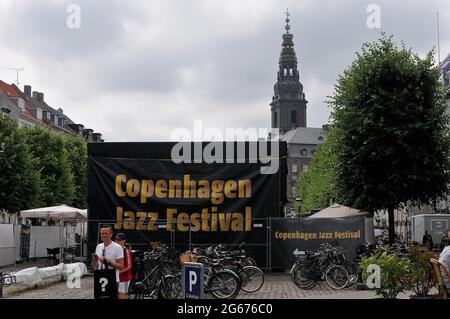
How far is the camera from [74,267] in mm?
22078

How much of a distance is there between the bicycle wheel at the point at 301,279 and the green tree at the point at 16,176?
91.8 feet

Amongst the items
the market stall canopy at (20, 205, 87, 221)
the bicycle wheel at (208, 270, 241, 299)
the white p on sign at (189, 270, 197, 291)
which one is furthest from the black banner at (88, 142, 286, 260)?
the white p on sign at (189, 270, 197, 291)

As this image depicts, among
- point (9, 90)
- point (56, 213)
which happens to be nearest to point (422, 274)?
point (56, 213)

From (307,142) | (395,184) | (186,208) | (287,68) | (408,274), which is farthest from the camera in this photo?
(287,68)

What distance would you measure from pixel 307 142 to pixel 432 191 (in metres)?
133

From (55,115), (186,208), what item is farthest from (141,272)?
(55,115)

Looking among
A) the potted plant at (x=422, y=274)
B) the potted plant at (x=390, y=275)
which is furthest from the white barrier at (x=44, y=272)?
the potted plant at (x=422, y=274)

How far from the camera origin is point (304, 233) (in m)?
23.5

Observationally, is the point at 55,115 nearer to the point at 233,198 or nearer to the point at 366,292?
the point at 233,198

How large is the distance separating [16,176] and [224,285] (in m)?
29.9

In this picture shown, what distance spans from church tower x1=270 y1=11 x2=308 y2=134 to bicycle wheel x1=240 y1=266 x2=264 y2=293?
158 metres

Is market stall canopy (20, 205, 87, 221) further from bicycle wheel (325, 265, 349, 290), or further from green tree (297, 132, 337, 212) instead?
bicycle wheel (325, 265, 349, 290)

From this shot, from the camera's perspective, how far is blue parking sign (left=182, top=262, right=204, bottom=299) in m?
10.6
